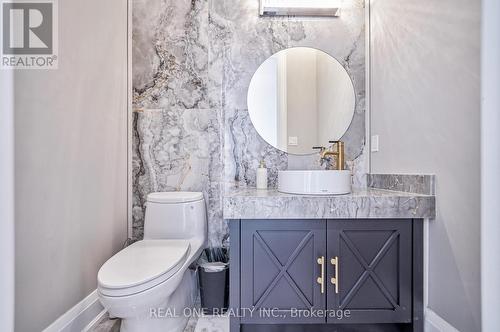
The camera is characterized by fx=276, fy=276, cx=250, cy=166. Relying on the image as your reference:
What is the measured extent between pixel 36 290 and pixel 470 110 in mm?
1944

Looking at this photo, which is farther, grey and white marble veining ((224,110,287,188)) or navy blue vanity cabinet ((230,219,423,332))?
grey and white marble veining ((224,110,287,188))

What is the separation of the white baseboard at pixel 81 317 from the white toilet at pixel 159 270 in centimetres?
24

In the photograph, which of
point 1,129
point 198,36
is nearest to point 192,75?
point 198,36

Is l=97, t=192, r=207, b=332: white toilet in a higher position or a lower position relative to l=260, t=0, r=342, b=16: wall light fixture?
lower

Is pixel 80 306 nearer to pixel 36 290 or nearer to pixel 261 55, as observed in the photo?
pixel 36 290

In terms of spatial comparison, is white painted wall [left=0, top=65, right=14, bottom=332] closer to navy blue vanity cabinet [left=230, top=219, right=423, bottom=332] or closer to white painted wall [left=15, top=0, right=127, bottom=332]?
white painted wall [left=15, top=0, right=127, bottom=332]

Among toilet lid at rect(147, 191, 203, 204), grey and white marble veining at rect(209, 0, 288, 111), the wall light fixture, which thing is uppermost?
the wall light fixture

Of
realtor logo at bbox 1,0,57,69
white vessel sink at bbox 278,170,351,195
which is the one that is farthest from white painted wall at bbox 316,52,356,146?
realtor logo at bbox 1,0,57,69

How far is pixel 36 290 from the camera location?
118 cm

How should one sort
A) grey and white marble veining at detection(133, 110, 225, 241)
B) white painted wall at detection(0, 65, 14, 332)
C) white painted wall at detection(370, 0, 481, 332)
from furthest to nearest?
grey and white marble veining at detection(133, 110, 225, 241)
white painted wall at detection(370, 0, 481, 332)
white painted wall at detection(0, 65, 14, 332)

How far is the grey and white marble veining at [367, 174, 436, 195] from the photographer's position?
1.32 meters
